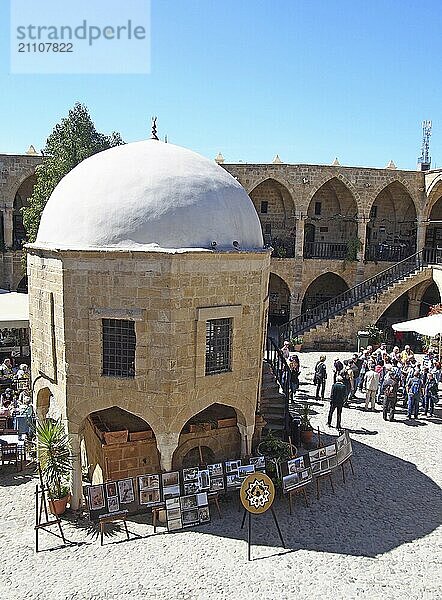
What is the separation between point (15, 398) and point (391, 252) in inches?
747

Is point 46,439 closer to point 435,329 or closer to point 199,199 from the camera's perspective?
point 199,199

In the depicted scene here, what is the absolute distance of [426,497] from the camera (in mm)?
10367

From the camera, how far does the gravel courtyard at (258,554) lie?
7512 millimetres

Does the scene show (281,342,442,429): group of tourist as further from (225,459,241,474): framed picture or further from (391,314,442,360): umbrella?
(225,459,241,474): framed picture

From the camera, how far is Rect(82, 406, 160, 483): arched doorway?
9.64 m

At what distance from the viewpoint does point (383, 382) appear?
15375 mm

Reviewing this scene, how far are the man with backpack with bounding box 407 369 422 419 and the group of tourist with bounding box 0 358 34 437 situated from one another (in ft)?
31.0

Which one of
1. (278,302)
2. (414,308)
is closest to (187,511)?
(414,308)

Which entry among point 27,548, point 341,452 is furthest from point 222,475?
point 27,548

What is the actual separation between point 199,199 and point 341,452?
5.47m

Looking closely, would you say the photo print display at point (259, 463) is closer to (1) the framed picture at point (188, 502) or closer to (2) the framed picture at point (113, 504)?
(1) the framed picture at point (188, 502)

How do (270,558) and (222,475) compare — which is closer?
(270,558)

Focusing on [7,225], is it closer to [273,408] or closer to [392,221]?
[273,408]

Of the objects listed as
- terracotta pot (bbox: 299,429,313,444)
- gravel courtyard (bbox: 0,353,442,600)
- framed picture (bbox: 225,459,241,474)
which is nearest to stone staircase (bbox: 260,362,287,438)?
terracotta pot (bbox: 299,429,313,444)
